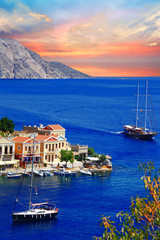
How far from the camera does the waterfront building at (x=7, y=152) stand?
67812mm

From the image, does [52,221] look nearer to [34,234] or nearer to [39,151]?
[34,234]

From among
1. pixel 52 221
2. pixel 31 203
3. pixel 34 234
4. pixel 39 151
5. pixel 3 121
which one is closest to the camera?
pixel 34 234

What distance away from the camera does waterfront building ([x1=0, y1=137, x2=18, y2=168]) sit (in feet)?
222

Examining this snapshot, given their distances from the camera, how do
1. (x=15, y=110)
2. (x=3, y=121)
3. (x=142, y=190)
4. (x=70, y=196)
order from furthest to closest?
(x=15, y=110), (x=3, y=121), (x=142, y=190), (x=70, y=196)

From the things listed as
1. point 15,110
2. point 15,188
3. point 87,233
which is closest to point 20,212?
point 87,233

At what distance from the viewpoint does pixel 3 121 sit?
8306 cm

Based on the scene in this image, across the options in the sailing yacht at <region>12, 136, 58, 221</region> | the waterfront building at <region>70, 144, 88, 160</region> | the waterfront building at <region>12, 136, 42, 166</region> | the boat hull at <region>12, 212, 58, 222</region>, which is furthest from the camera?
the waterfront building at <region>70, 144, 88, 160</region>

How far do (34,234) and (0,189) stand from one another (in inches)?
590

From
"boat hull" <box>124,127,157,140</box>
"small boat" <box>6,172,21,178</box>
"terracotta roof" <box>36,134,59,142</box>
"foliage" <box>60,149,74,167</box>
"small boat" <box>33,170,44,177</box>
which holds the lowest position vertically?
"small boat" <box>6,172,21,178</box>

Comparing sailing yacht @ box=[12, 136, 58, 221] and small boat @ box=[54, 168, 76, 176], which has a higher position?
small boat @ box=[54, 168, 76, 176]

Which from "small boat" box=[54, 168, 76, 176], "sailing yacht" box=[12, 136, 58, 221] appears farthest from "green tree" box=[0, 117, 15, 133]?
"sailing yacht" box=[12, 136, 58, 221]

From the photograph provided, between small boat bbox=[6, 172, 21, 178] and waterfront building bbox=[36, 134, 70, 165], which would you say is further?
waterfront building bbox=[36, 134, 70, 165]

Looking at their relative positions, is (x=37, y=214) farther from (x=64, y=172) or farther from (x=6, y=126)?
(x=6, y=126)

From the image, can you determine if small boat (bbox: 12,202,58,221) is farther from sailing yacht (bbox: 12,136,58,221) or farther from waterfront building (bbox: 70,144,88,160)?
waterfront building (bbox: 70,144,88,160)
